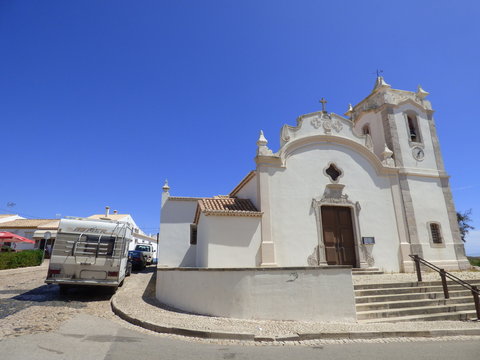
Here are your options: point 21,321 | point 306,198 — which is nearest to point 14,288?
point 21,321

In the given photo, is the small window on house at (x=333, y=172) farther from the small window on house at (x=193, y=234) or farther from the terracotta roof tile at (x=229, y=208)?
the small window on house at (x=193, y=234)

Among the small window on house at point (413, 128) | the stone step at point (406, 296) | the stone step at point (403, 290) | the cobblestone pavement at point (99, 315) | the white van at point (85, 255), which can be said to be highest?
the small window on house at point (413, 128)

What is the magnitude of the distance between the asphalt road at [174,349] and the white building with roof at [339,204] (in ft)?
18.8

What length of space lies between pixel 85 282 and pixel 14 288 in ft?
15.7

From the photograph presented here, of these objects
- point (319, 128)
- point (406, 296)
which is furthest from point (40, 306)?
point (319, 128)

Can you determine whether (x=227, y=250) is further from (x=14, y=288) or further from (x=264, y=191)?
(x=14, y=288)

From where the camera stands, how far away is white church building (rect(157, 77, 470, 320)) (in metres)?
11.9

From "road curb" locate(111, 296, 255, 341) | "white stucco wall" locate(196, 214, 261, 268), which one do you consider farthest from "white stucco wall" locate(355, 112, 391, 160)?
"road curb" locate(111, 296, 255, 341)

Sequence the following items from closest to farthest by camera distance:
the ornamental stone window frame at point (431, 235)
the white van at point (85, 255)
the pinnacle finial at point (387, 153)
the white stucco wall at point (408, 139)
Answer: the white van at point (85, 255), the ornamental stone window frame at point (431, 235), the pinnacle finial at point (387, 153), the white stucco wall at point (408, 139)

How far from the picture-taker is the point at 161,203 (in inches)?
701

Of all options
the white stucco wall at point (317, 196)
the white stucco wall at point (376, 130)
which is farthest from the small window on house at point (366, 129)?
the white stucco wall at point (317, 196)

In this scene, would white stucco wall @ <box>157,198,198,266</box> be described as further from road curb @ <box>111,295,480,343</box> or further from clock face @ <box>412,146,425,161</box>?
clock face @ <box>412,146,425,161</box>

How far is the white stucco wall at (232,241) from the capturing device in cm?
1155

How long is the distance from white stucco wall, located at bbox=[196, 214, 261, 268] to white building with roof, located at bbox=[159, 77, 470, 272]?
1.6 inches
